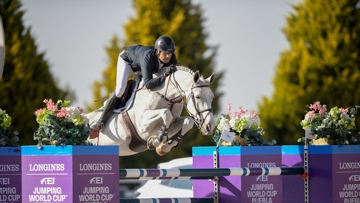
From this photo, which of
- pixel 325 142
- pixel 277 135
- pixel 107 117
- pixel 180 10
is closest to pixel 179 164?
pixel 107 117

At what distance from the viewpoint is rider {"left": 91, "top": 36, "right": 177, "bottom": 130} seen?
8.24m

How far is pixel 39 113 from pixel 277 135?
10143 millimetres

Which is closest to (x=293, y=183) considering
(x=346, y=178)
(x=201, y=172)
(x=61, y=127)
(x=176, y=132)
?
(x=346, y=178)

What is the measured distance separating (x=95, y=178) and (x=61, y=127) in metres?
0.53

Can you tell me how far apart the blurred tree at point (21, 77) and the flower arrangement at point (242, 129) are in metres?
7.43

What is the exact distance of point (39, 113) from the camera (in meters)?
A: 6.59

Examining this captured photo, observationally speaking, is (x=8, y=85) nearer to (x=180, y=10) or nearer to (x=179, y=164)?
(x=180, y=10)

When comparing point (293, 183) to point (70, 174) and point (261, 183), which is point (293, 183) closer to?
point (261, 183)

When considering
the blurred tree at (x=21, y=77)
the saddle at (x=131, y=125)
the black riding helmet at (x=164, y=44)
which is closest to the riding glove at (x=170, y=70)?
the black riding helmet at (x=164, y=44)

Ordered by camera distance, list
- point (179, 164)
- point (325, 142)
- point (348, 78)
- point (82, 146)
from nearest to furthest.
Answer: point (82, 146)
point (325, 142)
point (179, 164)
point (348, 78)

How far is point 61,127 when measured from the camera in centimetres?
646

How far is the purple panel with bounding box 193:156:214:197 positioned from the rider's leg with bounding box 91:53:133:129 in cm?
111

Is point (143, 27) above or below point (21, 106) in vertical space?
above

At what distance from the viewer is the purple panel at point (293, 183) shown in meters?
7.80
